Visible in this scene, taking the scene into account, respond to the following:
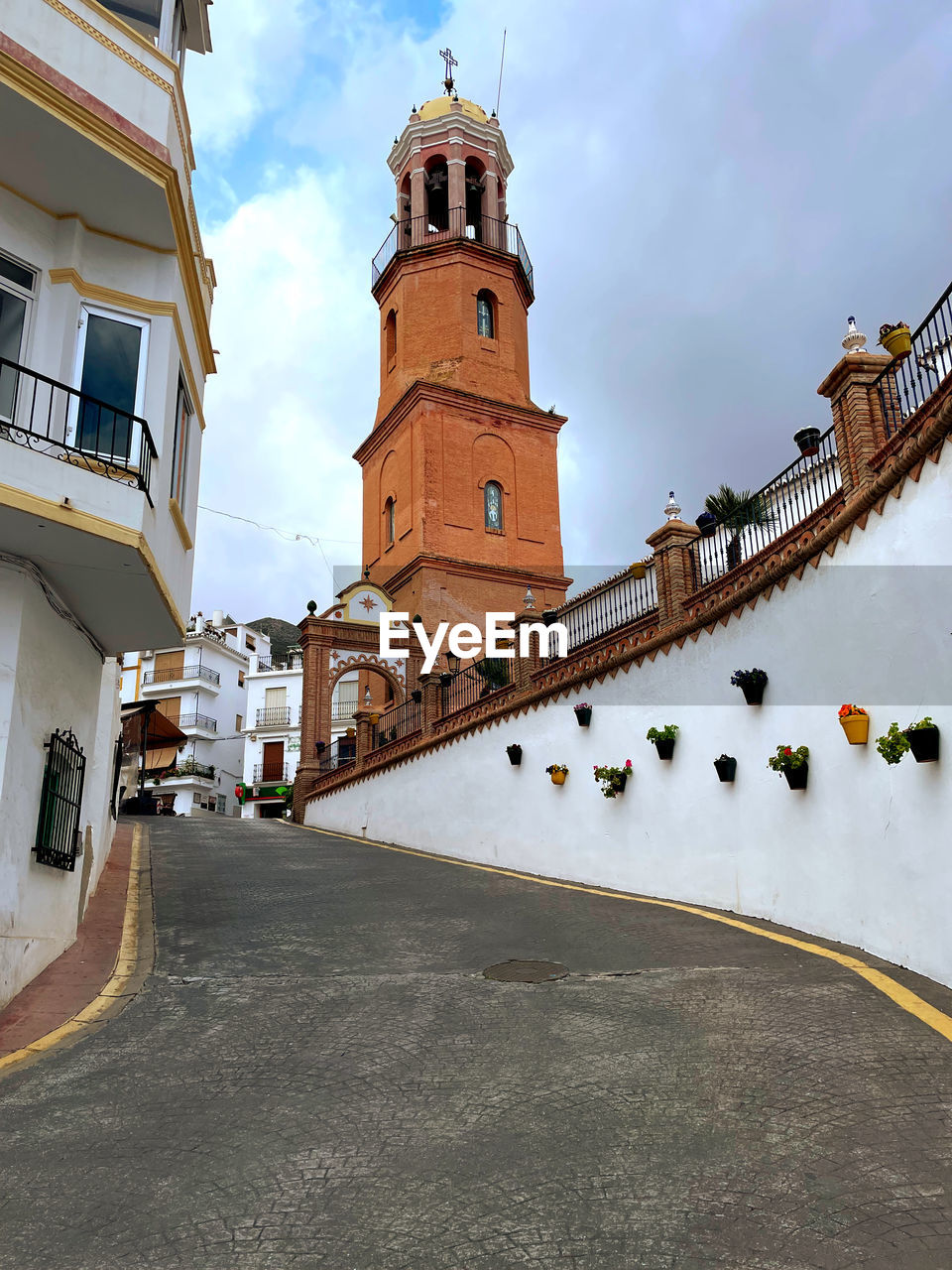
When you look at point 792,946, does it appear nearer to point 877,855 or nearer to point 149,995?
point 877,855

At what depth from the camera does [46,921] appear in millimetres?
7828

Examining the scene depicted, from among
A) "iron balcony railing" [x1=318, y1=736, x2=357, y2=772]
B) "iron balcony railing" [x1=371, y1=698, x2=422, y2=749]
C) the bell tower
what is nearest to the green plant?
"iron balcony railing" [x1=371, y1=698, x2=422, y2=749]

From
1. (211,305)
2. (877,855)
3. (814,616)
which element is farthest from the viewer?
(211,305)

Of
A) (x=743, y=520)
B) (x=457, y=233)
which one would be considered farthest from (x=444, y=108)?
(x=743, y=520)

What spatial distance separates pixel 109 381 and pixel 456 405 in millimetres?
24907

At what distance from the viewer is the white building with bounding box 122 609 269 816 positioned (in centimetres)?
5375

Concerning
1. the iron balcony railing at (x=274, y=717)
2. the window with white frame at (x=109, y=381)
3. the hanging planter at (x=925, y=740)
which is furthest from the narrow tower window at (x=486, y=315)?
the hanging planter at (x=925, y=740)

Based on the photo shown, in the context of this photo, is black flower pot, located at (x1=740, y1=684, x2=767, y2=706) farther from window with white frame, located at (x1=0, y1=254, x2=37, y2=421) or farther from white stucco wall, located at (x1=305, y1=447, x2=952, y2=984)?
window with white frame, located at (x1=0, y1=254, x2=37, y2=421)

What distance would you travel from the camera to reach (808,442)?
964cm

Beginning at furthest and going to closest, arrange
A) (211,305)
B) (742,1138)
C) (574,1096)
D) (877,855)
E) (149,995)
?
1. (211,305)
2. (877,855)
3. (149,995)
4. (574,1096)
5. (742,1138)

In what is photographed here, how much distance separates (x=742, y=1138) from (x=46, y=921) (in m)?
6.04

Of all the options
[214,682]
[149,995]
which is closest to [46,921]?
[149,995]

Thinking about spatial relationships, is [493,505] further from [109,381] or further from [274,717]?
[274,717]

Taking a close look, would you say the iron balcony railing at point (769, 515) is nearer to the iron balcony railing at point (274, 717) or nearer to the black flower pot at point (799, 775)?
the black flower pot at point (799, 775)
